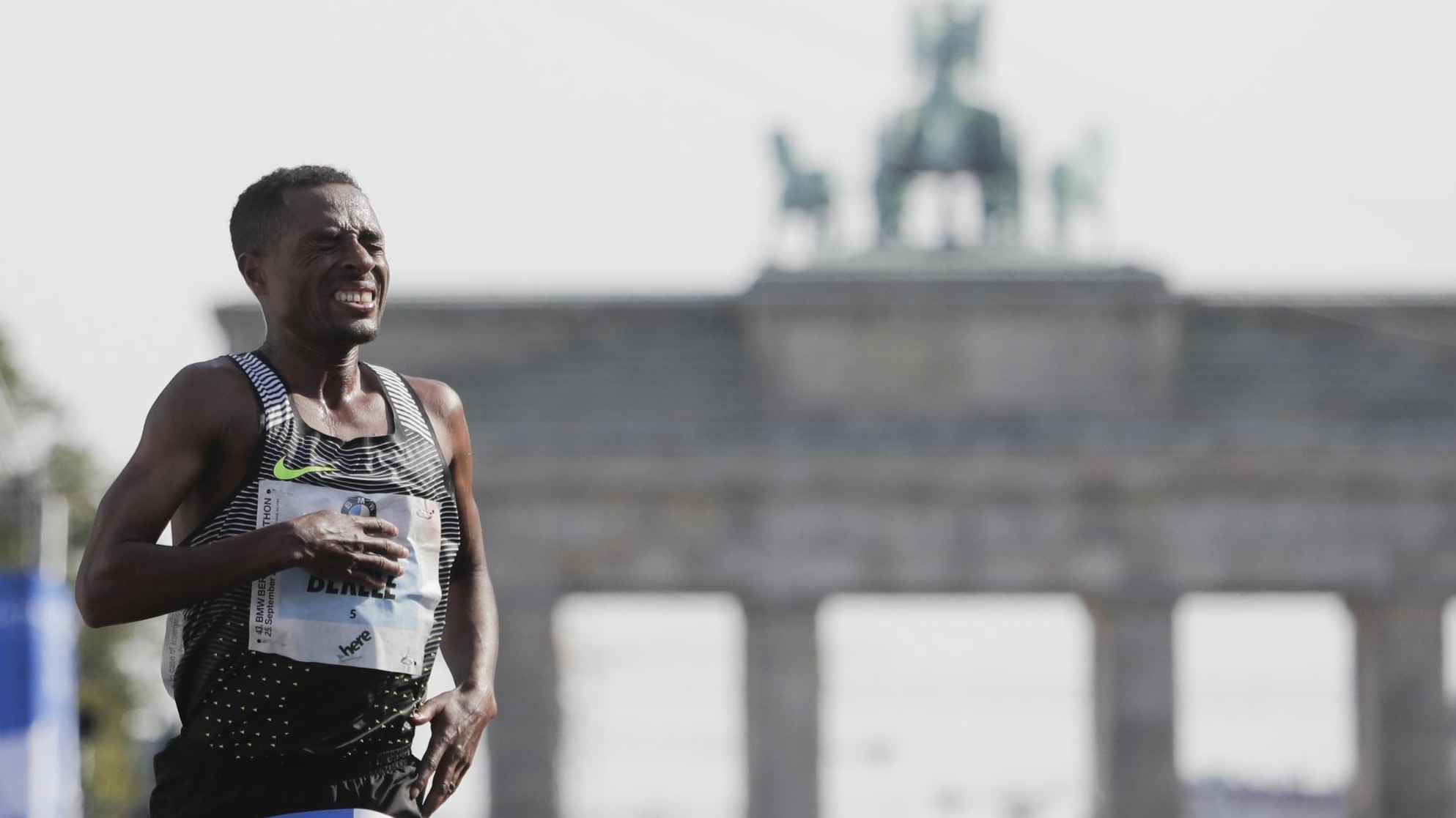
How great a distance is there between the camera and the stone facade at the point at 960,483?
41250 mm

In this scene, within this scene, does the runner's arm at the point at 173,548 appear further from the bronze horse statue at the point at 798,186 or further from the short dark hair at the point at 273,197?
the bronze horse statue at the point at 798,186

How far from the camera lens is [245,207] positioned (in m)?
4.76

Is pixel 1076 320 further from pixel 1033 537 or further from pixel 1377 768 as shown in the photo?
pixel 1377 768

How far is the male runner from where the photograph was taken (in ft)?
14.9

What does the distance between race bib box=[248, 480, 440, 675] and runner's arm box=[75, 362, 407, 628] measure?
8cm

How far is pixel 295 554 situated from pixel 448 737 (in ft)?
1.88

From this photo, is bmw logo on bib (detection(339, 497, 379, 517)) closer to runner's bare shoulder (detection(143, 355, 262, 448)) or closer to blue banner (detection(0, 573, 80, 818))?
runner's bare shoulder (detection(143, 355, 262, 448))

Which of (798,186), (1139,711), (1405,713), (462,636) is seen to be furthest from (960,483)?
(462,636)

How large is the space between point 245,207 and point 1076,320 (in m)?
38.5

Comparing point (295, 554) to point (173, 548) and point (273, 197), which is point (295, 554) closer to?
point (173, 548)

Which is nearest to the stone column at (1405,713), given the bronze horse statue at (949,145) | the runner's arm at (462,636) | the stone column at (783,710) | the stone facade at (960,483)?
the stone facade at (960,483)

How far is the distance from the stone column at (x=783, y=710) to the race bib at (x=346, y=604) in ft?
120

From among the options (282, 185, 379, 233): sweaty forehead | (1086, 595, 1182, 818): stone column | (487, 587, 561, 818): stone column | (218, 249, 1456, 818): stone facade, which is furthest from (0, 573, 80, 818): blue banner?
(1086, 595, 1182, 818): stone column

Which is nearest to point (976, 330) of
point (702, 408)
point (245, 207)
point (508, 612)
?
point (702, 408)
